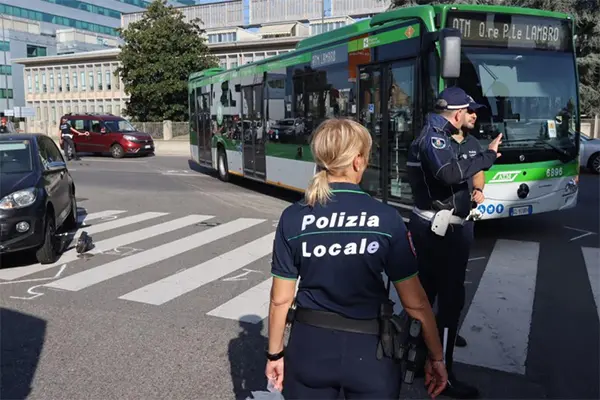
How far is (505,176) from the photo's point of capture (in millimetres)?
7691

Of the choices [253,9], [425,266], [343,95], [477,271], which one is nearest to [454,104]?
[425,266]

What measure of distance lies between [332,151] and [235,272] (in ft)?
16.6

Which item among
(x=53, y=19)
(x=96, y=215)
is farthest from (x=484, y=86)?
(x=53, y=19)

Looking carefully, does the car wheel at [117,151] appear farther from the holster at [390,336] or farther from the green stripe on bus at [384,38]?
the holster at [390,336]

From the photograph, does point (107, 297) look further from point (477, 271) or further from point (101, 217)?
point (101, 217)

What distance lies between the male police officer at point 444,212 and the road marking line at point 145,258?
438 cm

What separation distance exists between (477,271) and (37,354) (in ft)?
16.1

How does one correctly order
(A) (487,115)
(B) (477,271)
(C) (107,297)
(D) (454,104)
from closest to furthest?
(D) (454,104) < (C) (107,297) < (B) (477,271) < (A) (487,115)

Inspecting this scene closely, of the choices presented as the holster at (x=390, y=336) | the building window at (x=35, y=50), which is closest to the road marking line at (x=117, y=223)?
the holster at (x=390, y=336)

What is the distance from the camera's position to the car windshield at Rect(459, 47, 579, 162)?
767 cm

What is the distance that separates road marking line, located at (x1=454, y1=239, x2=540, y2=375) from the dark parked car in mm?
5412

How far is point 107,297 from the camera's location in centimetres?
613

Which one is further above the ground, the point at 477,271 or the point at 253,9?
the point at 253,9

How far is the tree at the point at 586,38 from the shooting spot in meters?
23.7
